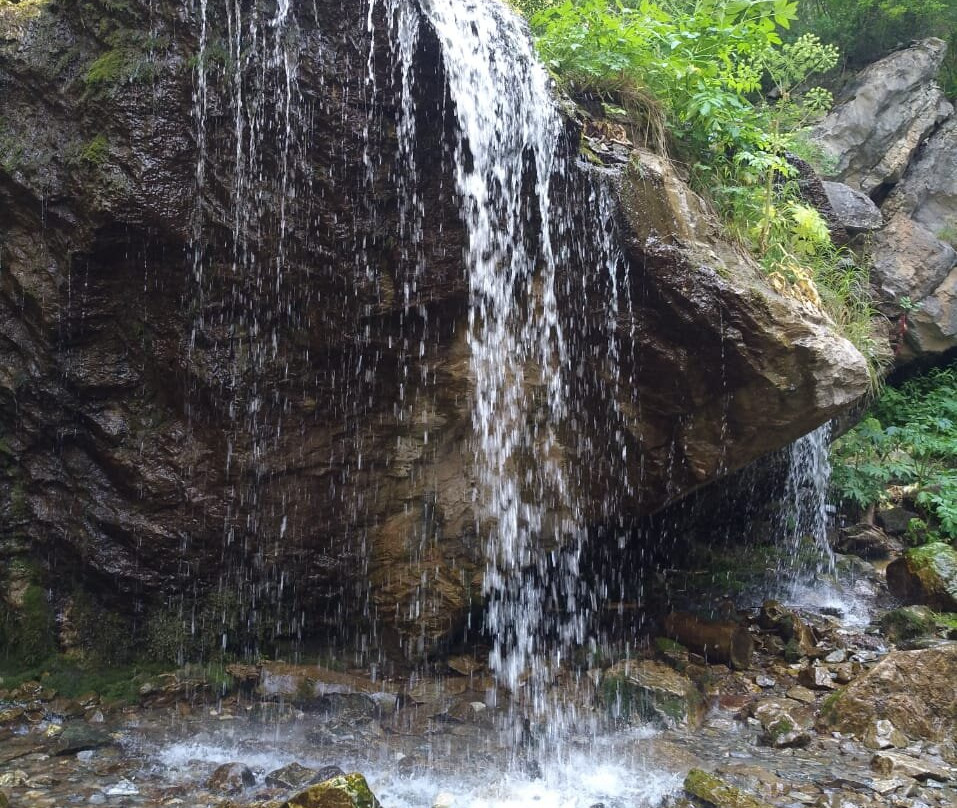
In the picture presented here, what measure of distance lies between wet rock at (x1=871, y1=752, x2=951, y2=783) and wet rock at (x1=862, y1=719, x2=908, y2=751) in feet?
0.50

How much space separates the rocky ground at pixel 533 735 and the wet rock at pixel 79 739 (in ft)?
0.05

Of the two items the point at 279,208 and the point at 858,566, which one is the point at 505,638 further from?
the point at 858,566

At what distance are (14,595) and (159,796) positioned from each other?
1.80 meters

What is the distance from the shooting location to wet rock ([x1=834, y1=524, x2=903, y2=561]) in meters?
7.70

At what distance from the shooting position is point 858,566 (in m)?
7.33

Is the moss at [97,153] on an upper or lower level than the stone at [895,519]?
upper

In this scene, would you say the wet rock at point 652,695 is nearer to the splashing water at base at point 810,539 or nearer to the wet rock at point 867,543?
the splashing water at base at point 810,539

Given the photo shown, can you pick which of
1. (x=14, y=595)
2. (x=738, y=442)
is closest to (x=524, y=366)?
(x=738, y=442)

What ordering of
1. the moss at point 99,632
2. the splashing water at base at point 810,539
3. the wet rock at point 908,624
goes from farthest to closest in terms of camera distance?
the splashing water at base at point 810,539
the wet rock at point 908,624
the moss at point 99,632

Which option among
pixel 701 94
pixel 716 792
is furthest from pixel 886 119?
pixel 716 792

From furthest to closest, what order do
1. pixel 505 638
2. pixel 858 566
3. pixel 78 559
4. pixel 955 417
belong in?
pixel 955 417
pixel 858 566
pixel 505 638
pixel 78 559

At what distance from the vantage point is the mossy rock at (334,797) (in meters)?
2.88

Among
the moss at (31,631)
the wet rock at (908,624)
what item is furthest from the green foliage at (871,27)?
the moss at (31,631)

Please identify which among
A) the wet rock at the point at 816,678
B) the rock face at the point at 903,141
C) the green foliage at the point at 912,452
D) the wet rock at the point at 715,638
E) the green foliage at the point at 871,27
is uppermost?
the green foliage at the point at 871,27
